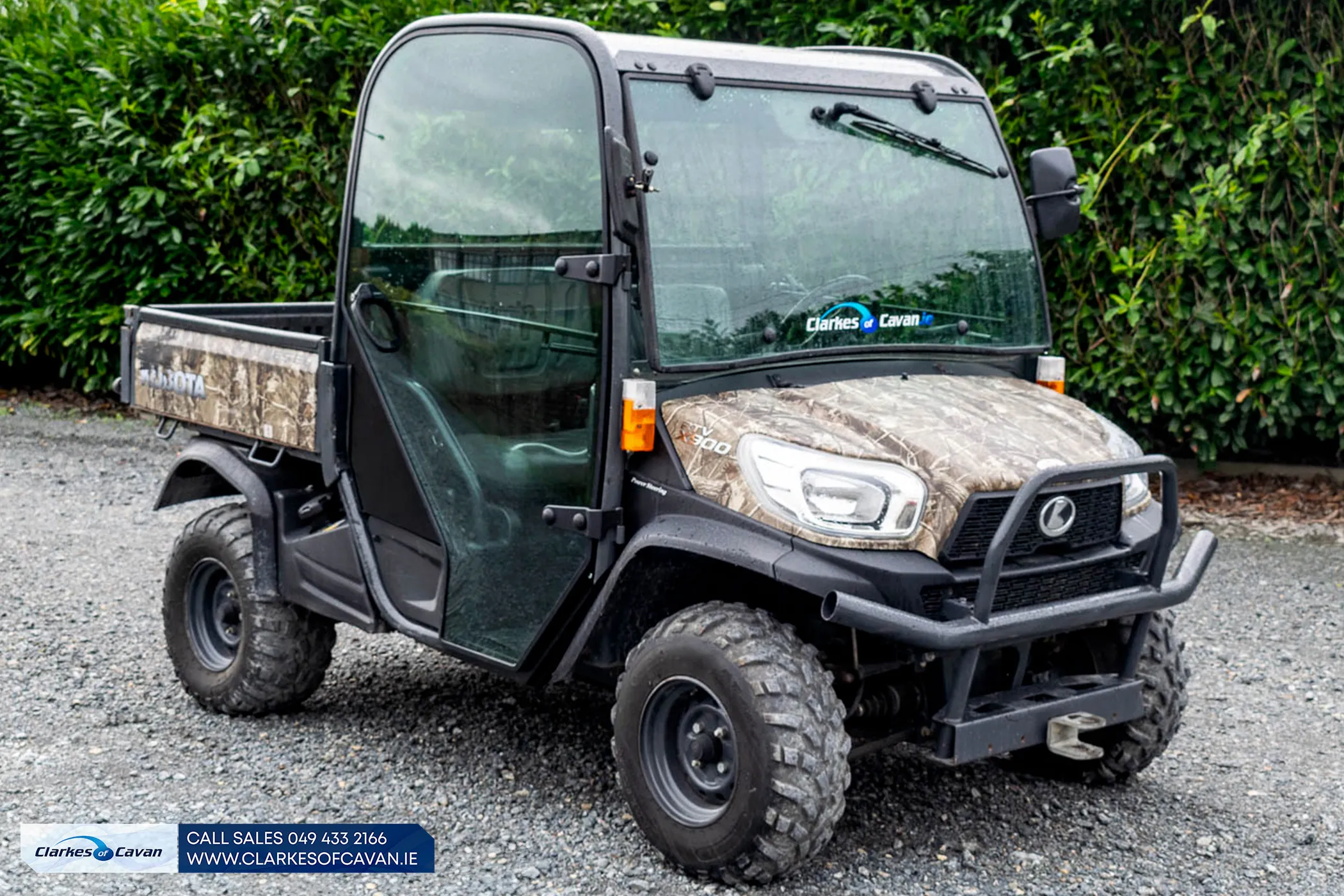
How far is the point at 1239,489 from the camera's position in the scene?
8477mm

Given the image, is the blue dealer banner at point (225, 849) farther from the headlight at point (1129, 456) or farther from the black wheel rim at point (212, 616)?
the headlight at point (1129, 456)

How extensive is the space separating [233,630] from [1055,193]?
9.96 ft

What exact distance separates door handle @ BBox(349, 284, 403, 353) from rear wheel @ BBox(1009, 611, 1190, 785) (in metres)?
2.20

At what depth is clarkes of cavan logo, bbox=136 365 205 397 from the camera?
5.38 m

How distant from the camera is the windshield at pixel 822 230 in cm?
409

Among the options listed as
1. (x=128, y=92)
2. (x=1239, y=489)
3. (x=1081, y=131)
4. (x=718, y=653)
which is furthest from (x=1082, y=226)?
(x=128, y=92)

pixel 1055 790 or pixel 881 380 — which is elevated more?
pixel 881 380

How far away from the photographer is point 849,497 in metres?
3.80

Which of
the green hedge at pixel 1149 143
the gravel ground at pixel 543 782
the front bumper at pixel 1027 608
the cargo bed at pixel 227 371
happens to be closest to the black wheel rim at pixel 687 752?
the gravel ground at pixel 543 782

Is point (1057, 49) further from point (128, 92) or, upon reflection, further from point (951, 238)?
point (128, 92)

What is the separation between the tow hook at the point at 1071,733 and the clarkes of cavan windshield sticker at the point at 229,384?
7.78 feet

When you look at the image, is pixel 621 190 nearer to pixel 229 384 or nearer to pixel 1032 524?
pixel 1032 524

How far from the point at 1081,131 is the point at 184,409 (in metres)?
4.72

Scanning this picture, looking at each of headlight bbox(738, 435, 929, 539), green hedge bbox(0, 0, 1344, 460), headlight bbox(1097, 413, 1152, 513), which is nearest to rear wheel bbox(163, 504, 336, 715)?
headlight bbox(738, 435, 929, 539)
